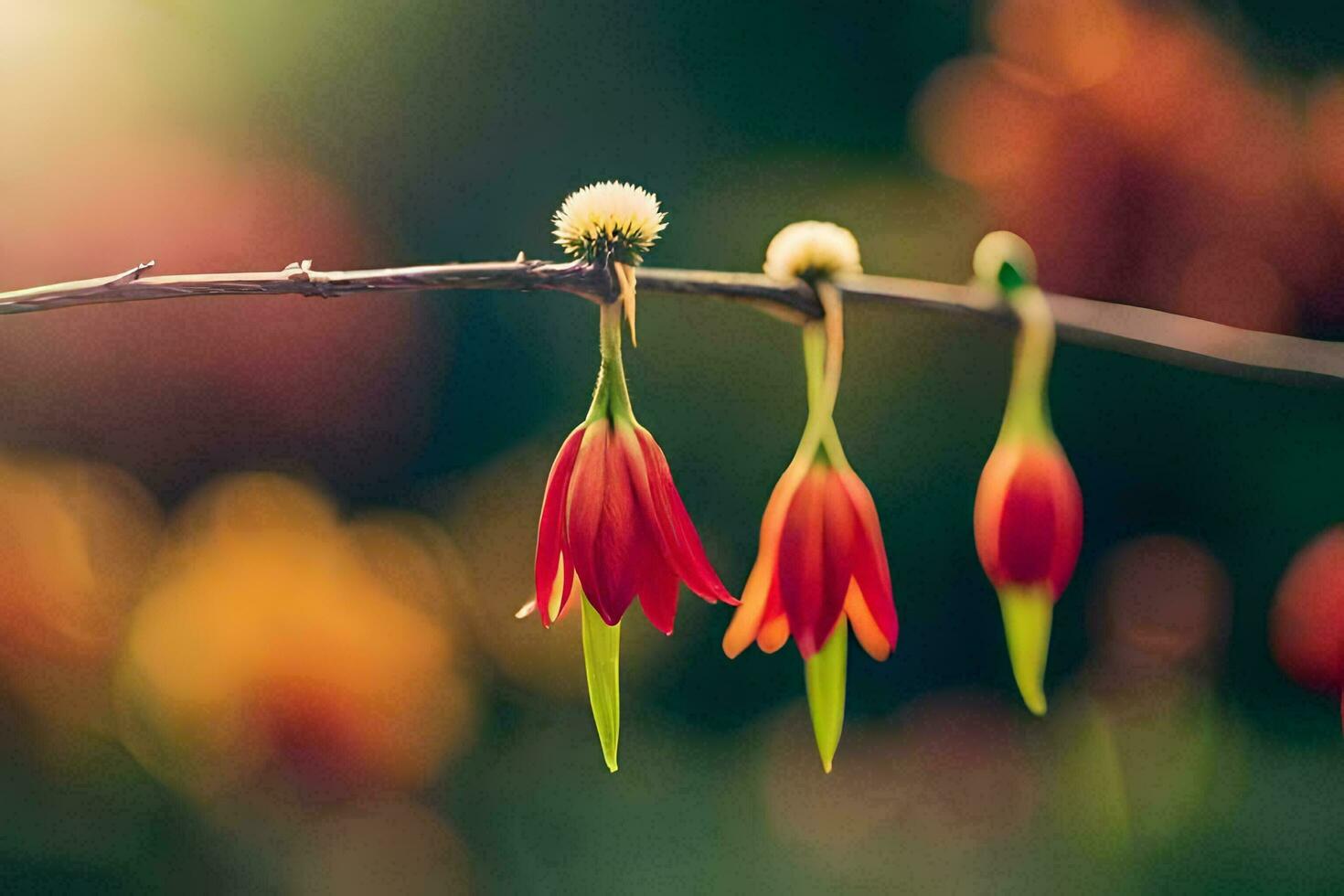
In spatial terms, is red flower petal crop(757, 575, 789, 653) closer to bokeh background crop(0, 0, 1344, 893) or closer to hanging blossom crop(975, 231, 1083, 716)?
hanging blossom crop(975, 231, 1083, 716)

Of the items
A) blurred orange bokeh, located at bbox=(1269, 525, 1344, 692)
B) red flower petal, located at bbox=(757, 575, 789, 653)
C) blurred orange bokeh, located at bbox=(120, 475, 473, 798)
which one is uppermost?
red flower petal, located at bbox=(757, 575, 789, 653)

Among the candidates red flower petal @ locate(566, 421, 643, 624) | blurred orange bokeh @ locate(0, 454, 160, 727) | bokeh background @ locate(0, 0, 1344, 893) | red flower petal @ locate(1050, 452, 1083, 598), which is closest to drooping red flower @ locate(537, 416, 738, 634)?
red flower petal @ locate(566, 421, 643, 624)

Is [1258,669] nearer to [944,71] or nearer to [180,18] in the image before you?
[944,71]

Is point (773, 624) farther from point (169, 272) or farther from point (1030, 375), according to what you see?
point (169, 272)

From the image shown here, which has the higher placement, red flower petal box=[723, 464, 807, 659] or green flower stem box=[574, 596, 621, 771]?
red flower petal box=[723, 464, 807, 659]

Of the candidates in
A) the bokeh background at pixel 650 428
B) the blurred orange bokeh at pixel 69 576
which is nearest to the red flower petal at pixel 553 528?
the bokeh background at pixel 650 428

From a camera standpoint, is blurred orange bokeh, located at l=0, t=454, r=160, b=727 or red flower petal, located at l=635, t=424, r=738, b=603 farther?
blurred orange bokeh, located at l=0, t=454, r=160, b=727

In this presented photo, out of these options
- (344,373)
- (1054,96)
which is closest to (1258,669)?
(1054,96)

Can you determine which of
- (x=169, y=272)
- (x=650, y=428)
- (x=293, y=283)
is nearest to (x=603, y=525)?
(x=293, y=283)

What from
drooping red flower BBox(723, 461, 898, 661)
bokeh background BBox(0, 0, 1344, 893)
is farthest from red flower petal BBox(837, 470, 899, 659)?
bokeh background BBox(0, 0, 1344, 893)
